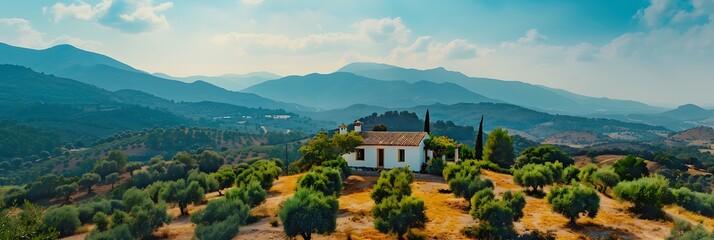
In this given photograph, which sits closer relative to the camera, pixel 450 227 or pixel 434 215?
pixel 450 227

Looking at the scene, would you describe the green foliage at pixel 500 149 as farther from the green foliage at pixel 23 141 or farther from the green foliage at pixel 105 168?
the green foliage at pixel 23 141

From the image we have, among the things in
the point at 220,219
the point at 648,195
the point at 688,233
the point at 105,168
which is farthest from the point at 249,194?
the point at 105,168

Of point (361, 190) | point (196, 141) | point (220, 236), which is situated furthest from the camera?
point (196, 141)

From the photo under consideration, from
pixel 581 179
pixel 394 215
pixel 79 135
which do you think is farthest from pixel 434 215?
pixel 79 135

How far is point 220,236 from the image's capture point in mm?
18906

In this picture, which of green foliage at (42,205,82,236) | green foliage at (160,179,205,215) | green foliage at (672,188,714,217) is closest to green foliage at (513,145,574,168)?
green foliage at (672,188,714,217)

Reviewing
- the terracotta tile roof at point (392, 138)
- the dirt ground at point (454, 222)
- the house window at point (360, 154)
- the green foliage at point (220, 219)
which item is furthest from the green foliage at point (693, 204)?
the green foliage at point (220, 219)

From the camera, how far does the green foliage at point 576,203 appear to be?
2258 cm

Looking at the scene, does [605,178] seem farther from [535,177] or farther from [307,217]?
[307,217]

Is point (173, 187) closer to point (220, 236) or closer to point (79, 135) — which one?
point (220, 236)

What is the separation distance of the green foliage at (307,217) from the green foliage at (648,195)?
703 inches

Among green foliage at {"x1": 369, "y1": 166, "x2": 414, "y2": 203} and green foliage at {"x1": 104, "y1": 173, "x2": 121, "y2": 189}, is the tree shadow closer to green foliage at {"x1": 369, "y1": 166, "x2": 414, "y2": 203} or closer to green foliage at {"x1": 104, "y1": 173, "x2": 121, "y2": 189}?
green foliage at {"x1": 369, "y1": 166, "x2": 414, "y2": 203}

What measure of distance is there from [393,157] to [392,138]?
2.21m

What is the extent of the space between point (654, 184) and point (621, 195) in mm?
1853
